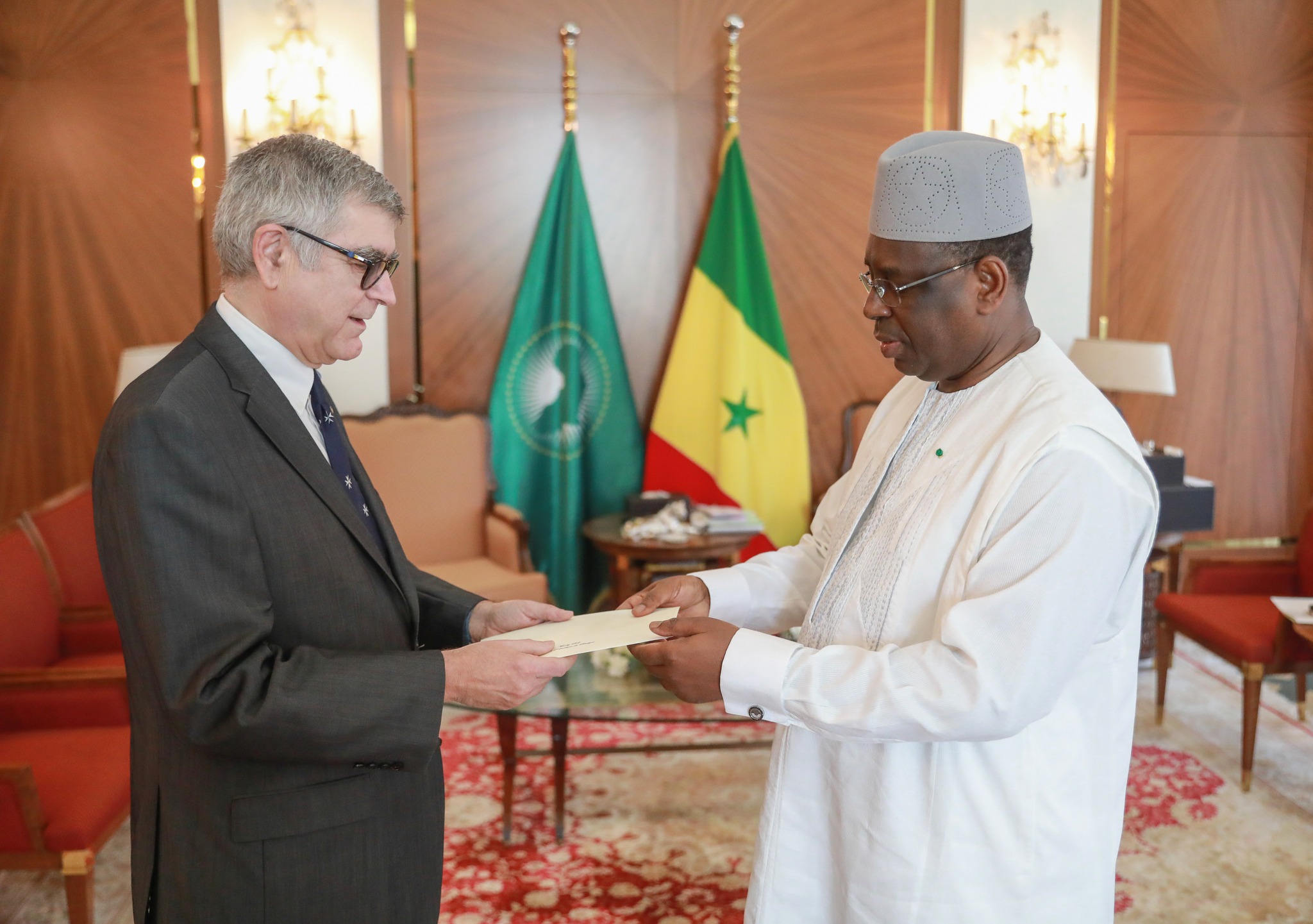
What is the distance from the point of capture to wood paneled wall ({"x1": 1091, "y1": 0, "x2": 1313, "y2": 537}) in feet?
17.8

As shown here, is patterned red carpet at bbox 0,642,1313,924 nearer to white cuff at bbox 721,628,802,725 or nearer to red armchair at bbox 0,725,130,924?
red armchair at bbox 0,725,130,924

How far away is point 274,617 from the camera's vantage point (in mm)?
1414

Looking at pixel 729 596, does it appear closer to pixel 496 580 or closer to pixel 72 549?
→ pixel 496 580

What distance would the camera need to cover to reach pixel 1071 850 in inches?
60.2

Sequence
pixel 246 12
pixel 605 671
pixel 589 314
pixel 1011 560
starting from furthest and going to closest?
pixel 589 314, pixel 246 12, pixel 605 671, pixel 1011 560

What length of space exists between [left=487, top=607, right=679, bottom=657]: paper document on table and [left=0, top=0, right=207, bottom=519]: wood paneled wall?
12.5 feet

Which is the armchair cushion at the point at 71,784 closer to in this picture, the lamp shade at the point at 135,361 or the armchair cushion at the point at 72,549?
the armchair cushion at the point at 72,549

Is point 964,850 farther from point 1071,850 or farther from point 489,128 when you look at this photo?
point 489,128

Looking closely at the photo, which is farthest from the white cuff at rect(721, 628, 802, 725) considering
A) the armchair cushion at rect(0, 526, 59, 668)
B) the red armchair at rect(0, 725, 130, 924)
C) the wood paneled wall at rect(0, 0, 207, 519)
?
the wood paneled wall at rect(0, 0, 207, 519)

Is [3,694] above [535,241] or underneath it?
underneath

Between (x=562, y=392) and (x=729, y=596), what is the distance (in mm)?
3221

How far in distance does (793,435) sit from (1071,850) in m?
3.75

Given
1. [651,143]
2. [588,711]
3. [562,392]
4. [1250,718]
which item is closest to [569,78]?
[651,143]

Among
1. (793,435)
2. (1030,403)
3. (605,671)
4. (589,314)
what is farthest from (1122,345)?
(1030,403)
